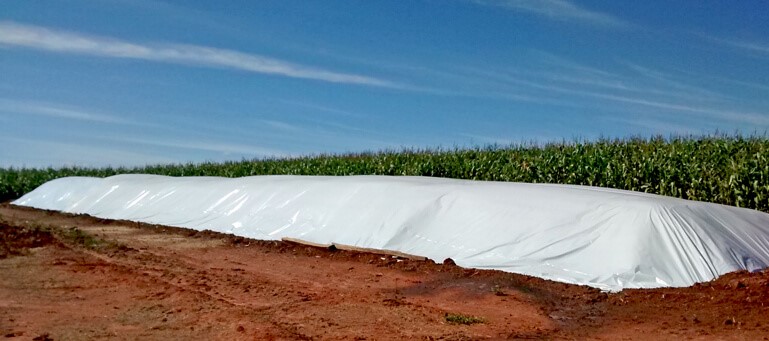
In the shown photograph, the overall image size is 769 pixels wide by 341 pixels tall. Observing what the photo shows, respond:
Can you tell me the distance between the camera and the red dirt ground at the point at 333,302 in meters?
5.59

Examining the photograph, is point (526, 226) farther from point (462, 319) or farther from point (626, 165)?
point (626, 165)

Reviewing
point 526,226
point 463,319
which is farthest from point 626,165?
point 463,319

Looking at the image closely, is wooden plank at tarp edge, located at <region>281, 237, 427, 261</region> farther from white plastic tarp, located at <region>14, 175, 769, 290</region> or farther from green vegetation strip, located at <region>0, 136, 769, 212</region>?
green vegetation strip, located at <region>0, 136, 769, 212</region>

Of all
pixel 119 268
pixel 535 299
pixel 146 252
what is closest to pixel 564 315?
pixel 535 299

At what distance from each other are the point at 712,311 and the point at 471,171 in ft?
35.5

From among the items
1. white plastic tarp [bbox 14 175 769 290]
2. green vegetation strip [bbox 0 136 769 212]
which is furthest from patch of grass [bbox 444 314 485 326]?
green vegetation strip [bbox 0 136 769 212]

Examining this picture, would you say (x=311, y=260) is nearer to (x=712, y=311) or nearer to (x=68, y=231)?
(x=712, y=311)

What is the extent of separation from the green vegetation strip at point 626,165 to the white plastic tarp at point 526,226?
84.7 inches

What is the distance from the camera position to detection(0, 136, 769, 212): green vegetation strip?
12109 mm

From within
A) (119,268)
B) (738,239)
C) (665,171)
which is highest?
(665,171)

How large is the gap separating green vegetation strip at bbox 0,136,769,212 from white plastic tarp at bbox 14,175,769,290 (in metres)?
2.15

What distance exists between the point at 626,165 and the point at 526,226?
5.80 meters

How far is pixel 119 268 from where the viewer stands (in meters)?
8.62

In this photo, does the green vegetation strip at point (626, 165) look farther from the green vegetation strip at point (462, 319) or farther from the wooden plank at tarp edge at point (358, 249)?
the green vegetation strip at point (462, 319)
